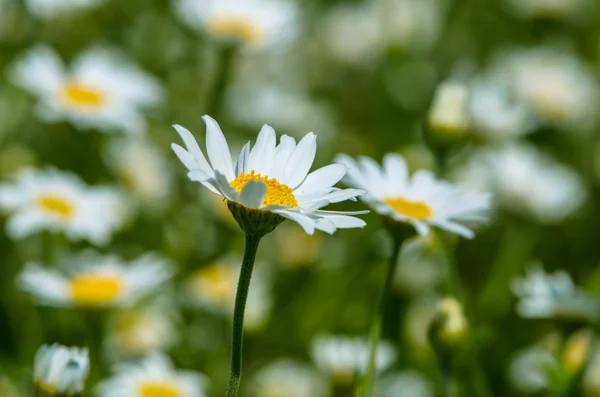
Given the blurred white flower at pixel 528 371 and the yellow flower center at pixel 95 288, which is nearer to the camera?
the yellow flower center at pixel 95 288

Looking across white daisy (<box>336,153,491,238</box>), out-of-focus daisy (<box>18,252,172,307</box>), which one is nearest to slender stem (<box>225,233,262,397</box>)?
white daisy (<box>336,153,491,238</box>)

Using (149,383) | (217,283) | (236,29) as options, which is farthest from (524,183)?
(149,383)

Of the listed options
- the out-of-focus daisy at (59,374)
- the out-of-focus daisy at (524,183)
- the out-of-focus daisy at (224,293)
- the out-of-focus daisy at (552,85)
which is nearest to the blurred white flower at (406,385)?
the out-of-focus daisy at (224,293)

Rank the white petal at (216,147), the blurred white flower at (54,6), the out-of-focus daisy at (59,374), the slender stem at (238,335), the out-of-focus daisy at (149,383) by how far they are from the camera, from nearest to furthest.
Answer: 1. the slender stem at (238,335)
2. the white petal at (216,147)
3. the out-of-focus daisy at (59,374)
4. the out-of-focus daisy at (149,383)
5. the blurred white flower at (54,6)

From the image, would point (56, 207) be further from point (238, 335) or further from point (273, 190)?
point (238, 335)

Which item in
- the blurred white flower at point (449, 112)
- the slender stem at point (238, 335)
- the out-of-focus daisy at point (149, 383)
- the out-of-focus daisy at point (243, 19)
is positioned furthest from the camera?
the out-of-focus daisy at point (243, 19)

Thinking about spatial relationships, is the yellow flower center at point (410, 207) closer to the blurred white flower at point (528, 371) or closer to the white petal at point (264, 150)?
the white petal at point (264, 150)
